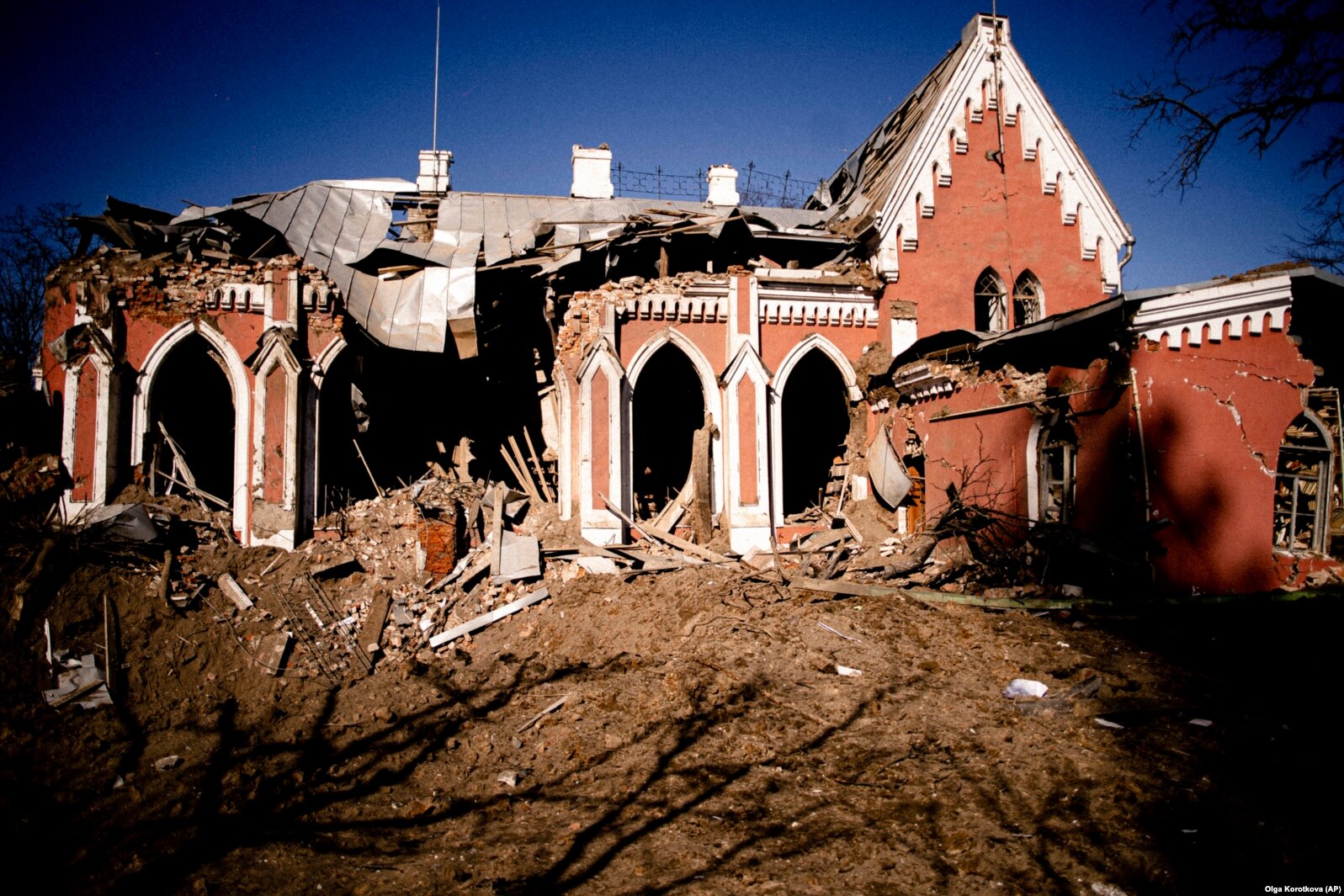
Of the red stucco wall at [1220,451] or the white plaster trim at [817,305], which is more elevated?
the white plaster trim at [817,305]

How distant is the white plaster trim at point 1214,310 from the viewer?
7.75 m

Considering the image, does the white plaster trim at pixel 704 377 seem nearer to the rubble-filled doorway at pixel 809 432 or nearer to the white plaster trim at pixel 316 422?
the rubble-filled doorway at pixel 809 432

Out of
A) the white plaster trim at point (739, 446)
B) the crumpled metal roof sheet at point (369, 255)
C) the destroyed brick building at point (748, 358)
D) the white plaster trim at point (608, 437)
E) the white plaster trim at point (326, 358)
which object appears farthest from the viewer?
the white plaster trim at point (739, 446)

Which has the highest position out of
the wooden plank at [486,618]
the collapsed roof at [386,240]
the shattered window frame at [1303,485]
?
the collapsed roof at [386,240]

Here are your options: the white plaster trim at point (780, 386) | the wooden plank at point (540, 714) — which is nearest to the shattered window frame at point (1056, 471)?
the white plaster trim at point (780, 386)

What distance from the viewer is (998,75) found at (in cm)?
1508

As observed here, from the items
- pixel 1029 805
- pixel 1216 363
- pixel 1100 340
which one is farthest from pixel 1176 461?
pixel 1029 805

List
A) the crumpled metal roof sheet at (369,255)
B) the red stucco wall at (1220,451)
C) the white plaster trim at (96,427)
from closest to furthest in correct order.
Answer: the red stucco wall at (1220,451) → the white plaster trim at (96,427) → the crumpled metal roof sheet at (369,255)

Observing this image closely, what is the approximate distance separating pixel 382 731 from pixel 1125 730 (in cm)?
663

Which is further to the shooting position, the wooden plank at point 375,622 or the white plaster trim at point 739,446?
the white plaster trim at point 739,446

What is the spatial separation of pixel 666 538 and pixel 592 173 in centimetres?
1037

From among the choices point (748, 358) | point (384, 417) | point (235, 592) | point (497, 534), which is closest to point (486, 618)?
point (497, 534)

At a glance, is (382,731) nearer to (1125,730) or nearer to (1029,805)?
(1029,805)

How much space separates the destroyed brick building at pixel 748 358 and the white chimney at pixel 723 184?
76.6 inches
